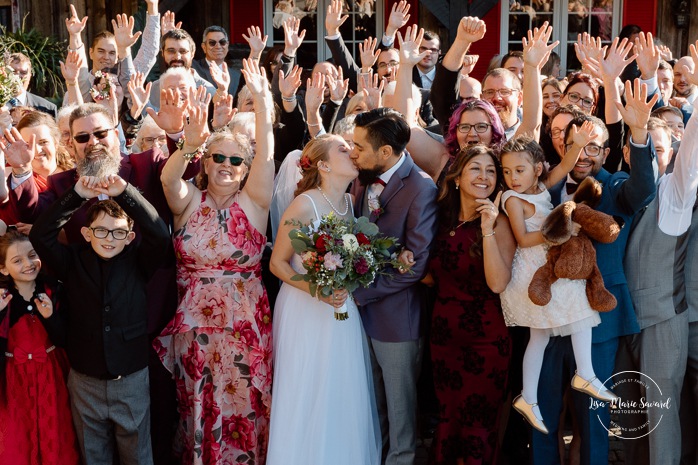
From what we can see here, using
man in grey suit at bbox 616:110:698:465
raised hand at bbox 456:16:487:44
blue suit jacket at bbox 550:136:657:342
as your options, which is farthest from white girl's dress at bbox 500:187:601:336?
raised hand at bbox 456:16:487:44

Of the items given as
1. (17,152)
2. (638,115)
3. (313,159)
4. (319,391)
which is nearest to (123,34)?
(17,152)

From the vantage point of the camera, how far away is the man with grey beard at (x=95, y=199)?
4.88m

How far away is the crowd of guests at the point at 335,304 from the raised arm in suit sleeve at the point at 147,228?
0.01 meters

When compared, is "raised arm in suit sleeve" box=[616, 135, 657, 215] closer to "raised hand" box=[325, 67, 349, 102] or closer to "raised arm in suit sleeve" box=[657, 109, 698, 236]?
"raised arm in suit sleeve" box=[657, 109, 698, 236]

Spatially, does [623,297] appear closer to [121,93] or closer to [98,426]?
[98,426]

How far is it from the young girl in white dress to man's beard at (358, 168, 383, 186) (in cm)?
74

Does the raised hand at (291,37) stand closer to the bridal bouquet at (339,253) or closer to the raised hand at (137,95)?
the raised hand at (137,95)

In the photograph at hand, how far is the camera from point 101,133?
4.96 metres

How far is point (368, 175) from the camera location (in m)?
4.92

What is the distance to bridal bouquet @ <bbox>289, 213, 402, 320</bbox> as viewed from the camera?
4.50 meters

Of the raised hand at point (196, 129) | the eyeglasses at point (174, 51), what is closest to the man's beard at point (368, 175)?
the raised hand at point (196, 129)

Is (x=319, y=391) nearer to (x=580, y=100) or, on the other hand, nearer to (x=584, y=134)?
(x=584, y=134)

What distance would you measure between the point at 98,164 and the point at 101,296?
726 mm

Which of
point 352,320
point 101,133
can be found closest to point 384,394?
point 352,320
